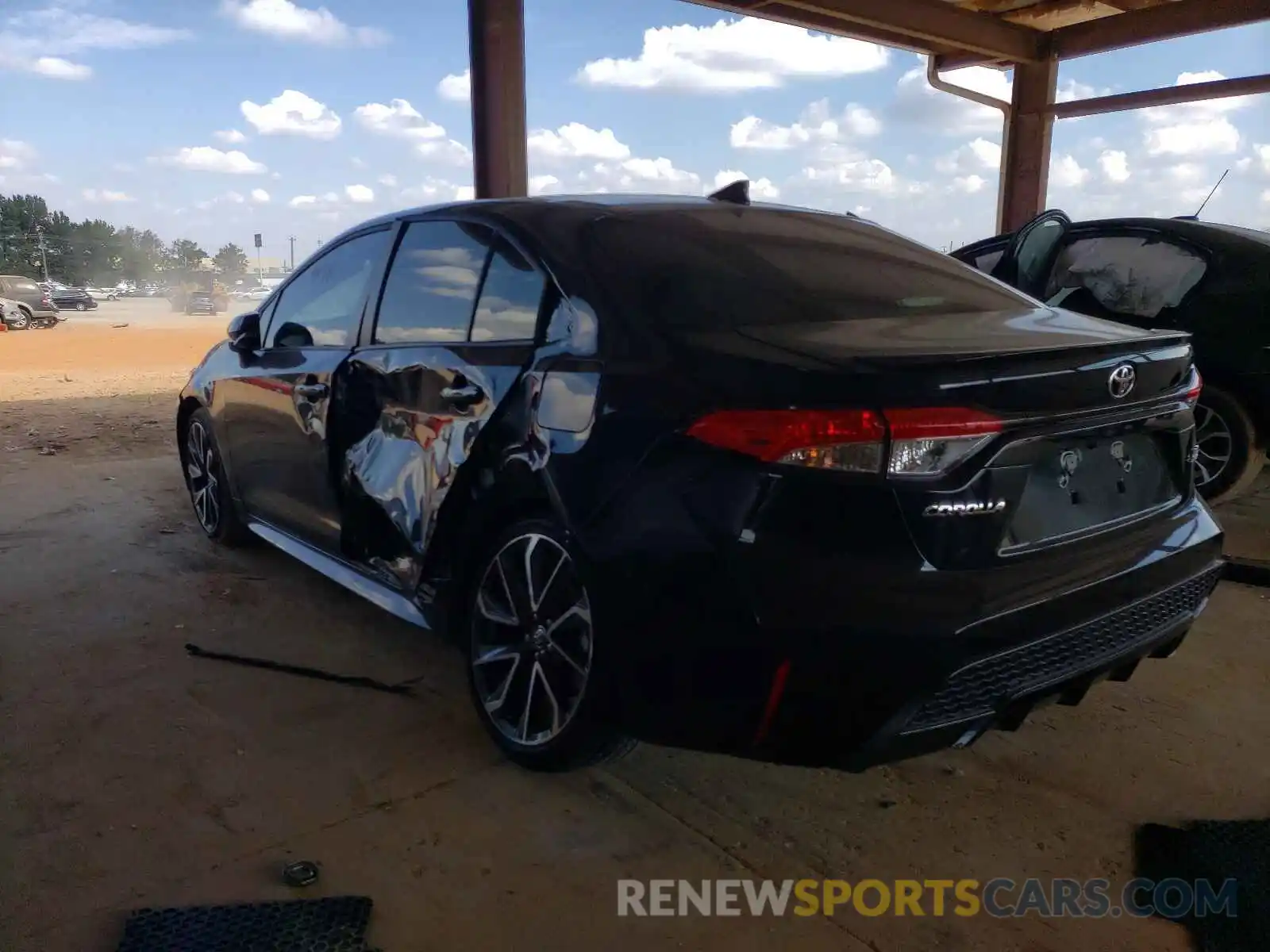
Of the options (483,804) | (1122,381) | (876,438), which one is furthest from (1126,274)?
(483,804)

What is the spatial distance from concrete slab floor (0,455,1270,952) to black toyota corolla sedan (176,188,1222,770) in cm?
28

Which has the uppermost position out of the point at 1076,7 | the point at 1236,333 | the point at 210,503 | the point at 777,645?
the point at 1076,7

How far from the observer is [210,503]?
183 inches

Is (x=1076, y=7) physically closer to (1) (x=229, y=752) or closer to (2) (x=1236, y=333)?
(2) (x=1236, y=333)

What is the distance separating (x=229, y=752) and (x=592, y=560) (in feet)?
4.18

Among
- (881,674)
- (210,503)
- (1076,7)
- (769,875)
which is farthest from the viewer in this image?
(1076,7)

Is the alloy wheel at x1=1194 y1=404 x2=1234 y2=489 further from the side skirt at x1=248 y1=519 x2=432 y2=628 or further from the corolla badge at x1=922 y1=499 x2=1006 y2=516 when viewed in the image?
the side skirt at x1=248 y1=519 x2=432 y2=628

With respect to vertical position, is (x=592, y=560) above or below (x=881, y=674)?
above

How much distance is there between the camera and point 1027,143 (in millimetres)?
10211

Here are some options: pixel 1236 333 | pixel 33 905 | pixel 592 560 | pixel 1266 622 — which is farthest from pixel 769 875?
pixel 1236 333

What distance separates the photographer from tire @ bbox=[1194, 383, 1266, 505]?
484 cm

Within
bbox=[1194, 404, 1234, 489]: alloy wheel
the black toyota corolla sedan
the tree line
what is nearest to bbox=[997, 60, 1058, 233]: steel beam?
bbox=[1194, 404, 1234, 489]: alloy wheel

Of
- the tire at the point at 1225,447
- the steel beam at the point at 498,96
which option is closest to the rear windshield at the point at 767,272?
the tire at the point at 1225,447

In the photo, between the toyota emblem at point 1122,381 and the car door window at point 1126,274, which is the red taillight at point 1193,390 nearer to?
the toyota emblem at point 1122,381
